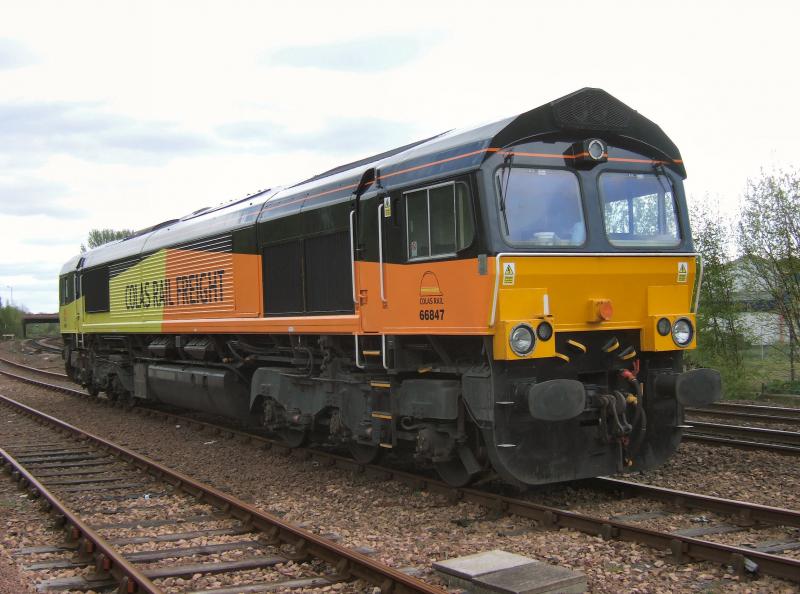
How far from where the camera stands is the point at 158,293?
14.5 m

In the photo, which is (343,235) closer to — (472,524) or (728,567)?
(472,524)

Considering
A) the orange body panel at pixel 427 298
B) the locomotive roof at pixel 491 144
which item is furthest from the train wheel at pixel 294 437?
the locomotive roof at pixel 491 144

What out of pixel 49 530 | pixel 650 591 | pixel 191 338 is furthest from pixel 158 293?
pixel 650 591

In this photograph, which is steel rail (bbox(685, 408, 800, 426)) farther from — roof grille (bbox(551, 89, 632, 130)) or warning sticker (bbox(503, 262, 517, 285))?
warning sticker (bbox(503, 262, 517, 285))

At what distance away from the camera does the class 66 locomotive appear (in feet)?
22.9

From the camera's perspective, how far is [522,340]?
22.5 feet

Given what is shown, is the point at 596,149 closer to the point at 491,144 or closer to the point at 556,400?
the point at 491,144

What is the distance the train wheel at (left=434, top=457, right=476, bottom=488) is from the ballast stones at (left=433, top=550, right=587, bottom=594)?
2.21m

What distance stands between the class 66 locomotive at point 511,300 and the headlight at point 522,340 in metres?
0.01

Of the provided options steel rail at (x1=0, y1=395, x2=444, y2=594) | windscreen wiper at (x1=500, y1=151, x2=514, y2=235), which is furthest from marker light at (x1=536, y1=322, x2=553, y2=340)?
Result: steel rail at (x1=0, y1=395, x2=444, y2=594)

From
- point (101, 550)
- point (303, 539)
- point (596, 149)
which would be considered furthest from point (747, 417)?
point (101, 550)

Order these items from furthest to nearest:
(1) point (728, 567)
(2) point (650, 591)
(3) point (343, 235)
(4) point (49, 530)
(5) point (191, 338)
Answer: (5) point (191, 338), (3) point (343, 235), (4) point (49, 530), (1) point (728, 567), (2) point (650, 591)

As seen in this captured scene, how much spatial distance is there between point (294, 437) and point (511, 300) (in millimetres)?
4825

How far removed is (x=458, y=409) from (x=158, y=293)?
872 cm
